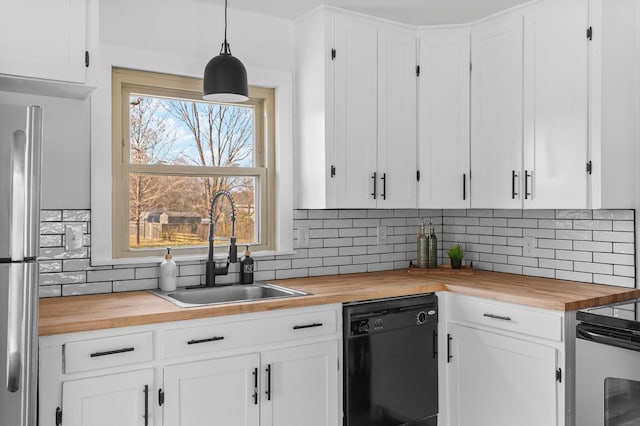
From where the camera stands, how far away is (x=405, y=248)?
3734 millimetres

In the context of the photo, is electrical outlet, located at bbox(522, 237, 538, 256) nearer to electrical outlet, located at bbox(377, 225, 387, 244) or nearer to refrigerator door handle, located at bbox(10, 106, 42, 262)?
electrical outlet, located at bbox(377, 225, 387, 244)

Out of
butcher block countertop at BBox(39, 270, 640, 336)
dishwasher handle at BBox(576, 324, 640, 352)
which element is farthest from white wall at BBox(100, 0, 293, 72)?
dishwasher handle at BBox(576, 324, 640, 352)

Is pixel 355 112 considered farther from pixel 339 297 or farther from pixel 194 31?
pixel 339 297

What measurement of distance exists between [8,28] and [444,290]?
2.37m

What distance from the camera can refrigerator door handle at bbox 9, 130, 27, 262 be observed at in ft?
5.86

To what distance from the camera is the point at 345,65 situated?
3102 mm

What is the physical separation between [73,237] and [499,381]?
7.25 ft

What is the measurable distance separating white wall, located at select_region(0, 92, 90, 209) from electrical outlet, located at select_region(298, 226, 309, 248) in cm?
121

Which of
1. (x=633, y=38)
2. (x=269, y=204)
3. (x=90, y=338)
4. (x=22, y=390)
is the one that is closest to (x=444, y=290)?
(x=269, y=204)

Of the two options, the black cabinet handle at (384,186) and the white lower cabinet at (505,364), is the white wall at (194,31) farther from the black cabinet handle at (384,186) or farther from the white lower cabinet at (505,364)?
the white lower cabinet at (505,364)

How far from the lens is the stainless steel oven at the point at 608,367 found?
7.01ft

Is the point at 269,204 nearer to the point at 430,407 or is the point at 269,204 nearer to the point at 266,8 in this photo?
the point at 266,8

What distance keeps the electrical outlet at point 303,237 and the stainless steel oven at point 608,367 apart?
5.13ft

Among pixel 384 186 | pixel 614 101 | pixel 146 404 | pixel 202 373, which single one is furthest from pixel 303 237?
pixel 614 101
